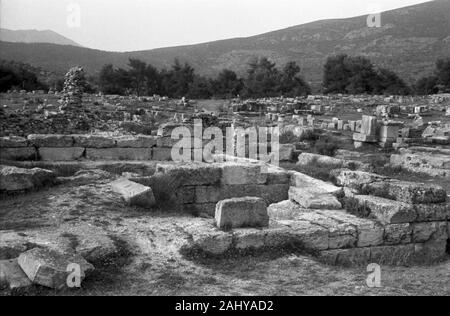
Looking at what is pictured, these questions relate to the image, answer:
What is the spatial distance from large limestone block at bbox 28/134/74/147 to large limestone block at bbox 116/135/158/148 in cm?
138

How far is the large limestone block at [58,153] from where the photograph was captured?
41.5ft

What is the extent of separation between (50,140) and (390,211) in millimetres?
8647

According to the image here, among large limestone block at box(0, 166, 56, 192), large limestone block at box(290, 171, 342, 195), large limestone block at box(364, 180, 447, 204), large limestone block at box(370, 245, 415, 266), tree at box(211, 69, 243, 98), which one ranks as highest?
tree at box(211, 69, 243, 98)

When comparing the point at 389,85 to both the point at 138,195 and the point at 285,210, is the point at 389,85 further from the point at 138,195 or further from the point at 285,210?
the point at 138,195

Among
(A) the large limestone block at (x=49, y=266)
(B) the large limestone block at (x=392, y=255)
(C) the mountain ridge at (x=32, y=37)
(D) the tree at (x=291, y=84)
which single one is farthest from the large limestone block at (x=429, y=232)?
(C) the mountain ridge at (x=32, y=37)

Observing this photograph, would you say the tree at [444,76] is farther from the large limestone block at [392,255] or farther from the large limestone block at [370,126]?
the large limestone block at [392,255]

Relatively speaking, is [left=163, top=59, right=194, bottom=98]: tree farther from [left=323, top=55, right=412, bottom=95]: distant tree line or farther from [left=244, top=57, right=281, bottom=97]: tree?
[left=323, top=55, right=412, bottom=95]: distant tree line

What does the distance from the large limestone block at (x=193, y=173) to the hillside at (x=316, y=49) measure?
6809 centimetres

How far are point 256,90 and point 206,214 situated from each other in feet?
159

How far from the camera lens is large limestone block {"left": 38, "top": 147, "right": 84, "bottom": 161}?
498 inches

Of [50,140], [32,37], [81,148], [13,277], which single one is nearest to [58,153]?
[50,140]

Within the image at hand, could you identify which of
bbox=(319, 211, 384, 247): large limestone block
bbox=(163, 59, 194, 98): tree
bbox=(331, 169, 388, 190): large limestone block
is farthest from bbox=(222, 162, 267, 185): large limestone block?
bbox=(163, 59, 194, 98): tree

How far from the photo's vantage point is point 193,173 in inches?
389
